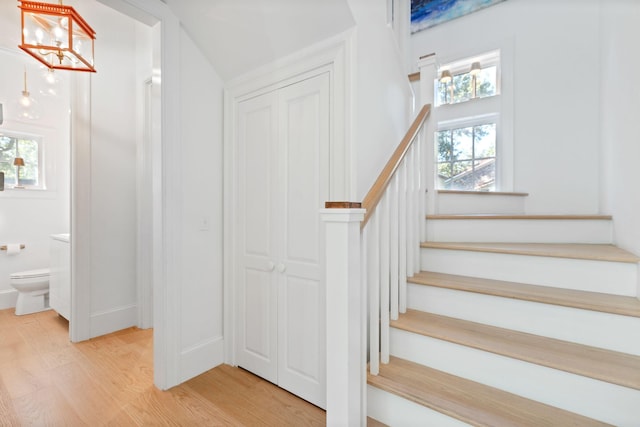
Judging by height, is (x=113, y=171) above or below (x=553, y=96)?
below

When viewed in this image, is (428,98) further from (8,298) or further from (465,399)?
(8,298)

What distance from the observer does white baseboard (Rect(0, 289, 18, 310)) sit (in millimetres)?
3234

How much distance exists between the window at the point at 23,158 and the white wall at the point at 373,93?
416 centimetres

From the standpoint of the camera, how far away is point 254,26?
5.84 feet

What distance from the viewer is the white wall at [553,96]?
9.39ft

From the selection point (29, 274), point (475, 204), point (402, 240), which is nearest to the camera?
point (402, 240)

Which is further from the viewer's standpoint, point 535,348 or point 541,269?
point 541,269

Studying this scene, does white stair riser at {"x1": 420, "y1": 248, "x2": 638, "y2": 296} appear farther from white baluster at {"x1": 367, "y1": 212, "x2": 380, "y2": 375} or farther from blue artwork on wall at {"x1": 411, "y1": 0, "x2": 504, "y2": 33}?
blue artwork on wall at {"x1": 411, "y1": 0, "x2": 504, "y2": 33}

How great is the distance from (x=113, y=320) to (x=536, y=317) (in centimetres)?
324

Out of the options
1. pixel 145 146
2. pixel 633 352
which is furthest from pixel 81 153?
pixel 633 352

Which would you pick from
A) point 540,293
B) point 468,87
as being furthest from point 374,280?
point 468,87

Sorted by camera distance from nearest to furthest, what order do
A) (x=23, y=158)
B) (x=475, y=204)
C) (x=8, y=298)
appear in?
(x=475, y=204) < (x=8, y=298) < (x=23, y=158)

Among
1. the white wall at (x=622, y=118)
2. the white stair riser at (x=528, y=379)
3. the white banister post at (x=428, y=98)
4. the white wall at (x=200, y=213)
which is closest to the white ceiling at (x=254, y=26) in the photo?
the white wall at (x=200, y=213)

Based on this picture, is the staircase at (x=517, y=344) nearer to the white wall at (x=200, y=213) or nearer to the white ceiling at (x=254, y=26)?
the white wall at (x=200, y=213)
